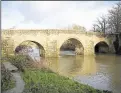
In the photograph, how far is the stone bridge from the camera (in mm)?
19062

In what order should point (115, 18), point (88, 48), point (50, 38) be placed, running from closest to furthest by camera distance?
1. point (50, 38)
2. point (88, 48)
3. point (115, 18)

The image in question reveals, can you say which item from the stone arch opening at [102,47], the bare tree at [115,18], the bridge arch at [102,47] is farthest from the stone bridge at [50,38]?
the bare tree at [115,18]

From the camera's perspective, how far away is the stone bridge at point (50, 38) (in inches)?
750

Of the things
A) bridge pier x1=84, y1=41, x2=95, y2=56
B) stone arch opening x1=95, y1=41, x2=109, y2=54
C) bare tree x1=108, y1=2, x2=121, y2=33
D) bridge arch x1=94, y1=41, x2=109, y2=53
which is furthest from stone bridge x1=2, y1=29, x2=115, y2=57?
bare tree x1=108, y1=2, x2=121, y2=33

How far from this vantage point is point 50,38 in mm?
20328

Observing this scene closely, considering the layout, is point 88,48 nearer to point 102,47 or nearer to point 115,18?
point 102,47

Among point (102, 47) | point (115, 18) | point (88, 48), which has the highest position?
point (115, 18)

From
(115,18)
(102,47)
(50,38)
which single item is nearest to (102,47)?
(102,47)

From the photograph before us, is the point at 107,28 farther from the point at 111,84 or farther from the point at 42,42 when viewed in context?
the point at 111,84

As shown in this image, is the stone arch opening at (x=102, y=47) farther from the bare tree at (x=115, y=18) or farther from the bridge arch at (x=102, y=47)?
the bare tree at (x=115, y=18)

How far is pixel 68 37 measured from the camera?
21.2m

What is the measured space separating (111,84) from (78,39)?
45.8ft

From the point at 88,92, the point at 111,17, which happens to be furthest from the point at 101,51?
the point at 88,92

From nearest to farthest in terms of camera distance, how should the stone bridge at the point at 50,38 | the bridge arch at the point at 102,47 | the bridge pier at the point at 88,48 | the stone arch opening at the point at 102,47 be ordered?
the stone bridge at the point at 50,38, the bridge pier at the point at 88,48, the bridge arch at the point at 102,47, the stone arch opening at the point at 102,47
